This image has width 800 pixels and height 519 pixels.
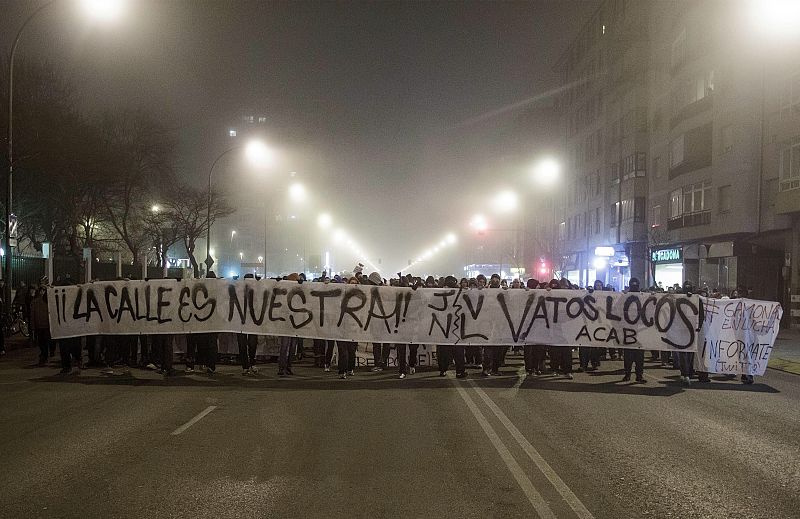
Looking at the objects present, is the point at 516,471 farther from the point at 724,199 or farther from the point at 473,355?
the point at 724,199

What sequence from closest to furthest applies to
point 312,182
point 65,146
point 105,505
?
point 105,505, point 65,146, point 312,182

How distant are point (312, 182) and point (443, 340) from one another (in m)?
155

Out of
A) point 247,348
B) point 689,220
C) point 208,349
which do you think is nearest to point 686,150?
point 689,220

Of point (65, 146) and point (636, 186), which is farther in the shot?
point (636, 186)

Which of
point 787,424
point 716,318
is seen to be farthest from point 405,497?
point 716,318

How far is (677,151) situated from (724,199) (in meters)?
6.89

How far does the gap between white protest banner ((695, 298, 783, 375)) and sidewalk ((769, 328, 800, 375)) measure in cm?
352

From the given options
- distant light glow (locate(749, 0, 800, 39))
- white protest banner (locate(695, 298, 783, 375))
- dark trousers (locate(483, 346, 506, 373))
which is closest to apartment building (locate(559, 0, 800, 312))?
distant light glow (locate(749, 0, 800, 39))

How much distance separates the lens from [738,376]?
49.0 ft

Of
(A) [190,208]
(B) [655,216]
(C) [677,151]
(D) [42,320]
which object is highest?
A: (C) [677,151]

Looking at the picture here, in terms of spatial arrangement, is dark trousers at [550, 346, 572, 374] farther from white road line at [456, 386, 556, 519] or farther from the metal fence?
the metal fence

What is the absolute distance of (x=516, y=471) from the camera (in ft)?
22.5

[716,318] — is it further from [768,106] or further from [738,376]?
[768,106]

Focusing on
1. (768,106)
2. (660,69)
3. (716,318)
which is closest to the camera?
(716,318)
